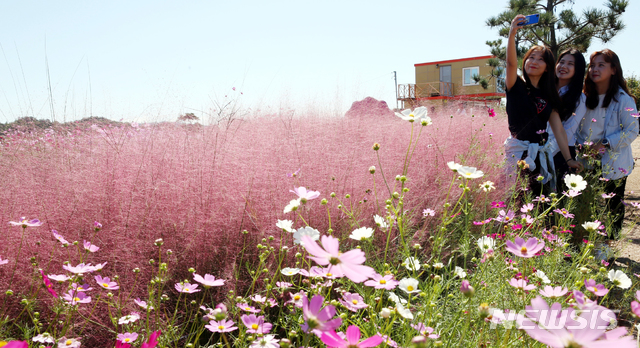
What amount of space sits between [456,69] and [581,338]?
17.3 meters

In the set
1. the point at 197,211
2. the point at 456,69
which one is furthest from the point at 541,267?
the point at 456,69

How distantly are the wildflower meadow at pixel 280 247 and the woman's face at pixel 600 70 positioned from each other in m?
0.80

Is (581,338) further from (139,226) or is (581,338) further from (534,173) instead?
(534,173)

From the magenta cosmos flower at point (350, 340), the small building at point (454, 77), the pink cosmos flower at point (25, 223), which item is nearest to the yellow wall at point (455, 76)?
the small building at point (454, 77)

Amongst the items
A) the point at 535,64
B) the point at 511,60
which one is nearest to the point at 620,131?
the point at 535,64

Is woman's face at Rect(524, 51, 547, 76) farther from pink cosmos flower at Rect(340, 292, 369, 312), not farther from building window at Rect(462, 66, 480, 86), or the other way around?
building window at Rect(462, 66, 480, 86)

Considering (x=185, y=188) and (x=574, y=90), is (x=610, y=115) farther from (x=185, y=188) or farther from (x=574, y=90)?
(x=185, y=188)

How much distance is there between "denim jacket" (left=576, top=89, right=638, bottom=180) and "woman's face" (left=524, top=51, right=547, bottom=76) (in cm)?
44

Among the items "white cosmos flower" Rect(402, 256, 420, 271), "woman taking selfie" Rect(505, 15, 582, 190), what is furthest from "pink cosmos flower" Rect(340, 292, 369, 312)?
"woman taking selfie" Rect(505, 15, 582, 190)

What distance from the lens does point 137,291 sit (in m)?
1.32

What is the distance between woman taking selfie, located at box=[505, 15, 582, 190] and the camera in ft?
7.74

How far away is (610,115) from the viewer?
2.42 metres

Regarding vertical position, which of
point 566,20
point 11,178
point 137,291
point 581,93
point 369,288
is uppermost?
point 566,20

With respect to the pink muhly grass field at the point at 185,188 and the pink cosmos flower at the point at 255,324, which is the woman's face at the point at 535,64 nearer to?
the pink muhly grass field at the point at 185,188
